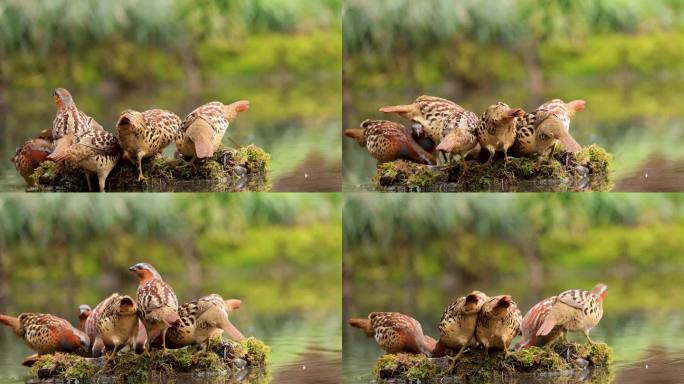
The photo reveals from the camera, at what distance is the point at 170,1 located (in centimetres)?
730

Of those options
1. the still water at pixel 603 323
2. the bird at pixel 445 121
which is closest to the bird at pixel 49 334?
the still water at pixel 603 323

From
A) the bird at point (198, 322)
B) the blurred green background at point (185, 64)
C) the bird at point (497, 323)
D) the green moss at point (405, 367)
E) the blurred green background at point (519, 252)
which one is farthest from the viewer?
the blurred green background at point (185, 64)

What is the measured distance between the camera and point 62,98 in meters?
6.94

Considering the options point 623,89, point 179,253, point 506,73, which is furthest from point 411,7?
point 179,253

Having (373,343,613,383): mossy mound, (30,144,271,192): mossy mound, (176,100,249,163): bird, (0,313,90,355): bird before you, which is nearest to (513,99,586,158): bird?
(373,343,613,383): mossy mound

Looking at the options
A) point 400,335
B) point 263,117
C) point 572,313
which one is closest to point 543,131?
point 572,313

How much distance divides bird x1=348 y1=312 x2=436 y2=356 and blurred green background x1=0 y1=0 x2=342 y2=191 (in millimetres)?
678

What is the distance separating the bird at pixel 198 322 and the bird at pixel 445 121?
1048mm

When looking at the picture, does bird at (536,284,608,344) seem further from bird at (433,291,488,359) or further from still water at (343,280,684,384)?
bird at (433,291,488,359)

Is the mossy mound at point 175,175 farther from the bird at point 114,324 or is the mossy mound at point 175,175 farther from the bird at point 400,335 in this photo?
the bird at point 400,335

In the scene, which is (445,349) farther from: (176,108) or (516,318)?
(176,108)

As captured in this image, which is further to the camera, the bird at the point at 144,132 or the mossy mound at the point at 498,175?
the mossy mound at the point at 498,175

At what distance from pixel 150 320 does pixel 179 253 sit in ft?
1.83

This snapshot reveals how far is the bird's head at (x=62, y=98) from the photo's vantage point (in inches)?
273
